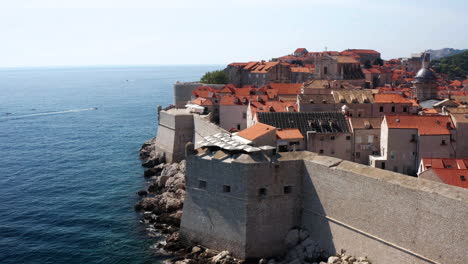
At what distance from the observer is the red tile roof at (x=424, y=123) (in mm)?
35219

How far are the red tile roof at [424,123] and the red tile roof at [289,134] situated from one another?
283 inches

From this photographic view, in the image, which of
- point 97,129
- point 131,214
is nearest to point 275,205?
point 131,214

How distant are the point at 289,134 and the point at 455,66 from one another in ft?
368

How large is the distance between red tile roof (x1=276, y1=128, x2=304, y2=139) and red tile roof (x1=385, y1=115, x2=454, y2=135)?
7.18 m

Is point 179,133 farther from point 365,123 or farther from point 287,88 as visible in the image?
point 365,123

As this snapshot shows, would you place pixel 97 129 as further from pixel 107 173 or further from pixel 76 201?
pixel 76 201

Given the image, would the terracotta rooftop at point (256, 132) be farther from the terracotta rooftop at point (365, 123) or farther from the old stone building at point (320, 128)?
the terracotta rooftop at point (365, 123)

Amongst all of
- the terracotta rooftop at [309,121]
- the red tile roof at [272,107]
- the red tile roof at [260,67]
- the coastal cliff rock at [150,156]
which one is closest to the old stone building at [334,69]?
the red tile roof at [260,67]

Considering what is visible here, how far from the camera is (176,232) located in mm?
33219

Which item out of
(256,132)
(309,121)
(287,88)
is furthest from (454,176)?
(287,88)

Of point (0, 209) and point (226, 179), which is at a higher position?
point (226, 179)

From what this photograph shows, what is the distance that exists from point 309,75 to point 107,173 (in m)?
40.9

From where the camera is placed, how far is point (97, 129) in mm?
84312

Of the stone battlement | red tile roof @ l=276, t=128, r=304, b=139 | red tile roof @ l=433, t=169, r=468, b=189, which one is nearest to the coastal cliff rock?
red tile roof @ l=276, t=128, r=304, b=139
